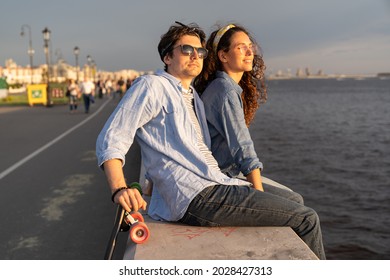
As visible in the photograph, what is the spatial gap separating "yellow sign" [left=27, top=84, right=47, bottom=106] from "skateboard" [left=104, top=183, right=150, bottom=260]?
2893 cm

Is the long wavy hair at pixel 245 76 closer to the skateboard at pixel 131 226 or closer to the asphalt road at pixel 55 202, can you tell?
the skateboard at pixel 131 226

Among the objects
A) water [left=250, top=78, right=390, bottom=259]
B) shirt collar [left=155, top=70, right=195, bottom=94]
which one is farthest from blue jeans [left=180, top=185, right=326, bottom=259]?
water [left=250, top=78, right=390, bottom=259]

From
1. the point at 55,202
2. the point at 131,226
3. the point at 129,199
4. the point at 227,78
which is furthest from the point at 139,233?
the point at 55,202

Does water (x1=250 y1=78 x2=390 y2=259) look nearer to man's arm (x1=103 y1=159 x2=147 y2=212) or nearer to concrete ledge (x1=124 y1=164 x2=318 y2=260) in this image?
concrete ledge (x1=124 y1=164 x2=318 y2=260)

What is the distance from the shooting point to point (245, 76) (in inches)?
167

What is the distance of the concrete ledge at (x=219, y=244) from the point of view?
2.79 meters

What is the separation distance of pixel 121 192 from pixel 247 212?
2.82 ft

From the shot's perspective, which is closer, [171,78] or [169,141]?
[169,141]

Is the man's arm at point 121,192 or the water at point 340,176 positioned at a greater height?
the man's arm at point 121,192

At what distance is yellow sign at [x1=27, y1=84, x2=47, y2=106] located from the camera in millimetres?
30297

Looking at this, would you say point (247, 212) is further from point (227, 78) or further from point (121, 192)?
point (227, 78)

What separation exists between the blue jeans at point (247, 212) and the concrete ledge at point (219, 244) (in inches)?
2.2

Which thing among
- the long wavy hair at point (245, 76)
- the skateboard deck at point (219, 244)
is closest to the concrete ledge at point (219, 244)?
the skateboard deck at point (219, 244)

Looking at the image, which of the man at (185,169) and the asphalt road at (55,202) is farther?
the asphalt road at (55,202)
